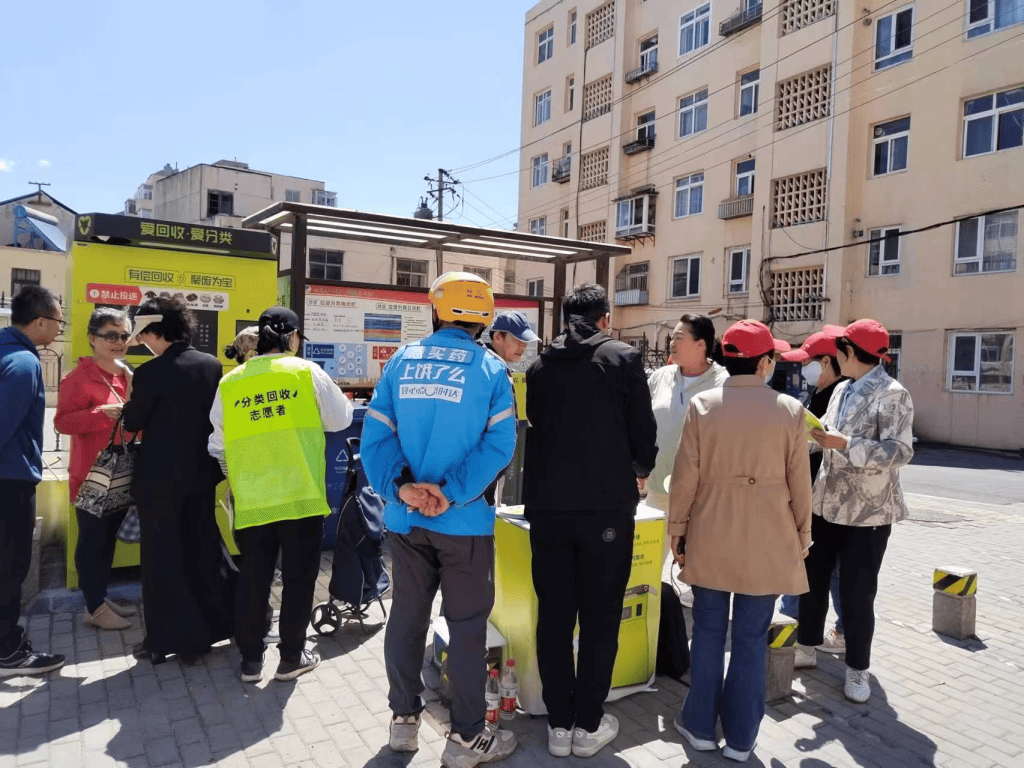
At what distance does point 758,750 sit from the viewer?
10.7 ft

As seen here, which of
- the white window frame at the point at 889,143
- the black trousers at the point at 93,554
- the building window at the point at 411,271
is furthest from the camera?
the building window at the point at 411,271

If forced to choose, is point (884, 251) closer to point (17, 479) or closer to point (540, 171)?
point (540, 171)

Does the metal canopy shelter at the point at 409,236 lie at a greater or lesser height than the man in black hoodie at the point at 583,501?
greater

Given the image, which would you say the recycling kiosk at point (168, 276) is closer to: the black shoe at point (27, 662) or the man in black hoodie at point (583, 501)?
the black shoe at point (27, 662)

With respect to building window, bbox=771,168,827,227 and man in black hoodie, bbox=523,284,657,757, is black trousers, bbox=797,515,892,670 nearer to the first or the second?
man in black hoodie, bbox=523,284,657,757

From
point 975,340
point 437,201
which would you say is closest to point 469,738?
point 975,340

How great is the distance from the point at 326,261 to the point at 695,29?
17.6m

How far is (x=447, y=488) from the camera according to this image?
2924mm

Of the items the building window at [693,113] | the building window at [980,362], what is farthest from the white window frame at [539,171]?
the building window at [980,362]

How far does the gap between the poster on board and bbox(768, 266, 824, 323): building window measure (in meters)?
16.3

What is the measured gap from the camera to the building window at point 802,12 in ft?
67.3

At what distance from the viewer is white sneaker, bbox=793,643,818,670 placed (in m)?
4.14

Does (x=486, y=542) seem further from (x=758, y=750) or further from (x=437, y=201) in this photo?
(x=437, y=201)

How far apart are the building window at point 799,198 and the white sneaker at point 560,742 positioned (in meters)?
20.2
